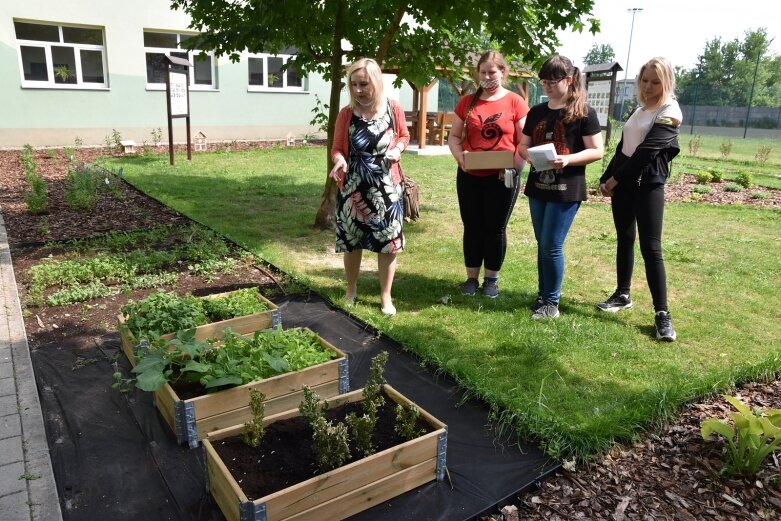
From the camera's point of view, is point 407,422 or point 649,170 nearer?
point 407,422

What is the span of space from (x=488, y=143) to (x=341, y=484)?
2.77 metres

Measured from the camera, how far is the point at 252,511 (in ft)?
6.69

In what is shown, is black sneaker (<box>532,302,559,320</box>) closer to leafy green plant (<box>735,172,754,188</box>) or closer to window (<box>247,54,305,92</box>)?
leafy green plant (<box>735,172,754,188</box>)

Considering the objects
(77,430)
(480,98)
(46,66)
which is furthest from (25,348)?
(46,66)

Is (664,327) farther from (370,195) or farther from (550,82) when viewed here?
(370,195)

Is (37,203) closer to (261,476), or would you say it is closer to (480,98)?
(480,98)

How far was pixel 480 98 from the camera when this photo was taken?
13.8 ft

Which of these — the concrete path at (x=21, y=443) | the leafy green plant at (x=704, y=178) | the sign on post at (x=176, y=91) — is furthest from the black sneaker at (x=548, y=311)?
the sign on post at (x=176, y=91)

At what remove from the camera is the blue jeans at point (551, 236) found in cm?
395

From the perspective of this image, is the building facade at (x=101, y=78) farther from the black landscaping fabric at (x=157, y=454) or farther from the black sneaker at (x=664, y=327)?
the black sneaker at (x=664, y=327)

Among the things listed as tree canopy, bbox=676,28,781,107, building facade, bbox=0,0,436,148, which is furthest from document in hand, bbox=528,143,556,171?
tree canopy, bbox=676,28,781,107

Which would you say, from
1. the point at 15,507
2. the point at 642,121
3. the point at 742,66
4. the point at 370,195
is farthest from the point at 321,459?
the point at 742,66

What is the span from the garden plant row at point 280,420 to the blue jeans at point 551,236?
1.77m

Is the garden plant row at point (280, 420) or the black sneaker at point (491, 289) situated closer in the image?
the garden plant row at point (280, 420)
